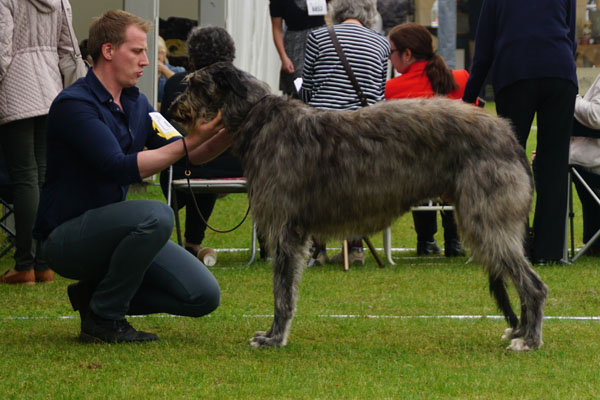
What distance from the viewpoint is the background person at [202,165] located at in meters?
7.43

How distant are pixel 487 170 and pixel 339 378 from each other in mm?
1300

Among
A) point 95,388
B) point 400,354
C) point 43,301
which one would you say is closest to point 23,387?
point 95,388

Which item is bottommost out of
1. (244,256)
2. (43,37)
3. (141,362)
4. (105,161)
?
(244,256)

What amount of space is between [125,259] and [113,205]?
0.98 ft

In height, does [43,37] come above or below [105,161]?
above

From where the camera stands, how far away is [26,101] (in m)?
6.81

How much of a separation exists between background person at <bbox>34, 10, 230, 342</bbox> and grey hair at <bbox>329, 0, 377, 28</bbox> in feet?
10.1

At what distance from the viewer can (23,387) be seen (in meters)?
4.02

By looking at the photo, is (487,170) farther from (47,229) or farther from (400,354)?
(47,229)

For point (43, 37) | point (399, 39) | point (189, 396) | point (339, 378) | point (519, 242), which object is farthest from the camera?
point (399, 39)

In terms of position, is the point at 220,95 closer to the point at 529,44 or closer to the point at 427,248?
the point at 529,44

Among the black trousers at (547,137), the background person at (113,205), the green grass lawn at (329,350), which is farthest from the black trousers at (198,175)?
the background person at (113,205)

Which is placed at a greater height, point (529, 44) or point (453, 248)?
point (529, 44)

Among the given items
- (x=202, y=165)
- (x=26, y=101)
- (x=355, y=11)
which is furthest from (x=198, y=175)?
(x=355, y=11)
